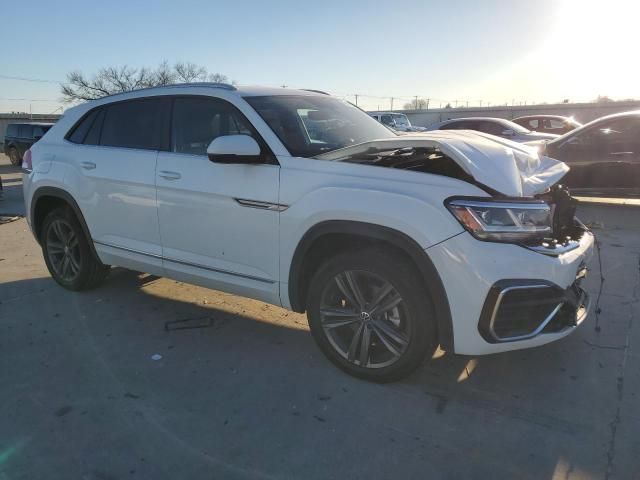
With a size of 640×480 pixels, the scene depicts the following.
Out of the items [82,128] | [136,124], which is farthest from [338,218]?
[82,128]

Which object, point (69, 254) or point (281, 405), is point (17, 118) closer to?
point (69, 254)

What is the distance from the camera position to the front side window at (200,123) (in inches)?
148

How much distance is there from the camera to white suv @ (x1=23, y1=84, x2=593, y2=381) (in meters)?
2.76

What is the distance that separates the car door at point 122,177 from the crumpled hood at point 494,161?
5.08 feet

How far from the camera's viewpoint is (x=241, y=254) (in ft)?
11.6

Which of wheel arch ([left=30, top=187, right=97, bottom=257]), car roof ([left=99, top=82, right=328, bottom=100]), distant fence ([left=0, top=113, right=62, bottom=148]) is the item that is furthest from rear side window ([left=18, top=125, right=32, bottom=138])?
distant fence ([left=0, top=113, right=62, bottom=148])

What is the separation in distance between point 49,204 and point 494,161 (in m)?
4.17

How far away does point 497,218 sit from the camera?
2740 millimetres

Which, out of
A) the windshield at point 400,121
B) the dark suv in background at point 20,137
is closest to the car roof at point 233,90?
the dark suv in background at point 20,137

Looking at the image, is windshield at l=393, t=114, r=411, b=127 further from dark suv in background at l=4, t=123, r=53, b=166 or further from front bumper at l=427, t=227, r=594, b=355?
front bumper at l=427, t=227, r=594, b=355

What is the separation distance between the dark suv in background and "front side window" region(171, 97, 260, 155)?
1967 centimetres

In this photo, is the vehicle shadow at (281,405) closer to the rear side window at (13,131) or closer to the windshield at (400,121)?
the rear side window at (13,131)

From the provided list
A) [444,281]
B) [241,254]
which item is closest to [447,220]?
[444,281]

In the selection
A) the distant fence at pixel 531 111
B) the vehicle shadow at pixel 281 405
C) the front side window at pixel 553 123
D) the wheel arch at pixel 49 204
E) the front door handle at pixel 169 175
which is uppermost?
the distant fence at pixel 531 111
